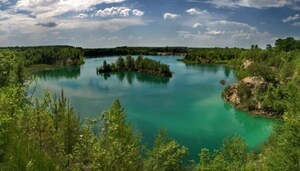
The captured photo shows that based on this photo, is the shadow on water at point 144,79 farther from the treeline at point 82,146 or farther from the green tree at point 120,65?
the treeline at point 82,146

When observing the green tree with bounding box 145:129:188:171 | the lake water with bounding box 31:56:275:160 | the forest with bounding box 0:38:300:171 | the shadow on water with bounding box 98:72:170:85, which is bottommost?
the lake water with bounding box 31:56:275:160

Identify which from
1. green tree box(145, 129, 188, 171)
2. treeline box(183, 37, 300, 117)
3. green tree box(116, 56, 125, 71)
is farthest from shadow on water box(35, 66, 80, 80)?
green tree box(145, 129, 188, 171)

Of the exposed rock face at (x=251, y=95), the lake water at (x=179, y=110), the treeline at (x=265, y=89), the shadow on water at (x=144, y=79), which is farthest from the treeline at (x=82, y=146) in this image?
the shadow on water at (x=144, y=79)

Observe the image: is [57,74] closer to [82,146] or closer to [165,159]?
[165,159]

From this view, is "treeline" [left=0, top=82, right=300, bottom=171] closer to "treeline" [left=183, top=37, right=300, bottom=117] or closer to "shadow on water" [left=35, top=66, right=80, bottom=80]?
"treeline" [left=183, top=37, right=300, bottom=117]

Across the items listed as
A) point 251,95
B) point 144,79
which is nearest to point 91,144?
point 251,95

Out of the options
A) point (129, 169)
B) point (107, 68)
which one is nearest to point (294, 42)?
point (107, 68)
